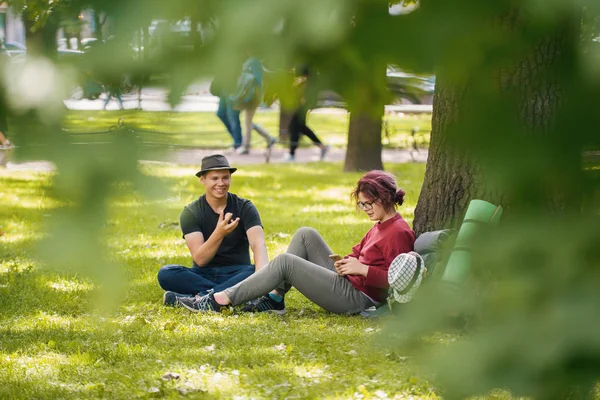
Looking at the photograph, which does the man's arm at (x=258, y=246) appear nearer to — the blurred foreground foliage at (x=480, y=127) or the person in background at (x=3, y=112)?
the blurred foreground foliage at (x=480, y=127)

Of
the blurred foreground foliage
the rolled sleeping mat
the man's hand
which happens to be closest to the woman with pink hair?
the man's hand

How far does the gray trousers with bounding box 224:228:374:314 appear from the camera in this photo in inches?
217

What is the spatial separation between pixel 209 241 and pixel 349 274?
92 cm

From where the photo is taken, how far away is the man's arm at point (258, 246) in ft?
19.5

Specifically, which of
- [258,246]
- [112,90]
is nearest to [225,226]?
[258,246]

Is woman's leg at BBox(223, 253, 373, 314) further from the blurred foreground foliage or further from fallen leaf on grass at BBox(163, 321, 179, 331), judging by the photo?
the blurred foreground foliage

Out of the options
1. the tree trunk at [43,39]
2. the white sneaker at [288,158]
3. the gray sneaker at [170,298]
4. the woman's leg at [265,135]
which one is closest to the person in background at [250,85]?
the tree trunk at [43,39]

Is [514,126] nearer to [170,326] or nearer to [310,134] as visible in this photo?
[310,134]

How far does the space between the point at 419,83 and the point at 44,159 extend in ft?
0.98

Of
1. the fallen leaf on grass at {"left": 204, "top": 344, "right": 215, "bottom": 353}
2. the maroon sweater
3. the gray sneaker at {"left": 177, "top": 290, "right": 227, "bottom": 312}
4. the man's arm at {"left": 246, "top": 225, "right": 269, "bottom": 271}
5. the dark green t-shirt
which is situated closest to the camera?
the fallen leaf on grass at {"left": 204, "top": 344, "right": 215, "bottom": 353}

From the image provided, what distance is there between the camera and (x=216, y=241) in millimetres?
5832

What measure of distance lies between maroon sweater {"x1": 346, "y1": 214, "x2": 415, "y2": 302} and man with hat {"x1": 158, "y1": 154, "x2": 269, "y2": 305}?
71cm

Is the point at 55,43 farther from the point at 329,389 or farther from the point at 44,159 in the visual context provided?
the point at 329,389

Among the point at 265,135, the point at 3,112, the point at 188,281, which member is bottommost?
the point at 188,281
